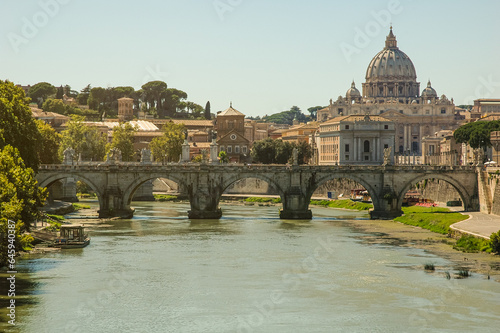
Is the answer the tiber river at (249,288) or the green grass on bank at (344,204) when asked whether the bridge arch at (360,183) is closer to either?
the green grass on bank at (344,204)

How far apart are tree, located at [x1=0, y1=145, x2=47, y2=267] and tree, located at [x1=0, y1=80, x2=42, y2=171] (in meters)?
2.74

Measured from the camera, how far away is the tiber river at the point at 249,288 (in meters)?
34.4

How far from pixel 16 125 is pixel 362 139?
81639mm

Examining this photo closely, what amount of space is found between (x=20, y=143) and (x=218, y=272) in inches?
608

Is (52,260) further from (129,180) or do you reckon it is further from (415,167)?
(415,167)

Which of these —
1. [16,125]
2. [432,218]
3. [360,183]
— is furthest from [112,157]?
[16,125]

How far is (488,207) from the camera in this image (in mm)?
70312

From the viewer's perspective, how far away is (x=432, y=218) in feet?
222

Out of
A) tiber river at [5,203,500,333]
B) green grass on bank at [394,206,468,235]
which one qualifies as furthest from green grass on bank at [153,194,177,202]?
tiber river at [5,203,500,333]

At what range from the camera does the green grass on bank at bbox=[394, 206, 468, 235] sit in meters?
63.9

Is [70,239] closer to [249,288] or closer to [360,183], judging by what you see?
[249,288]

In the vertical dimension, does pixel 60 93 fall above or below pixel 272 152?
above

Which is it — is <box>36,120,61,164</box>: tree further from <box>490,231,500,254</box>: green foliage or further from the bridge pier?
<box>490,231,500,254</box>: green foliage

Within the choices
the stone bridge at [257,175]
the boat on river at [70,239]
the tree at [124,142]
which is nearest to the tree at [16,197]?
the boat on river at [70,239]
